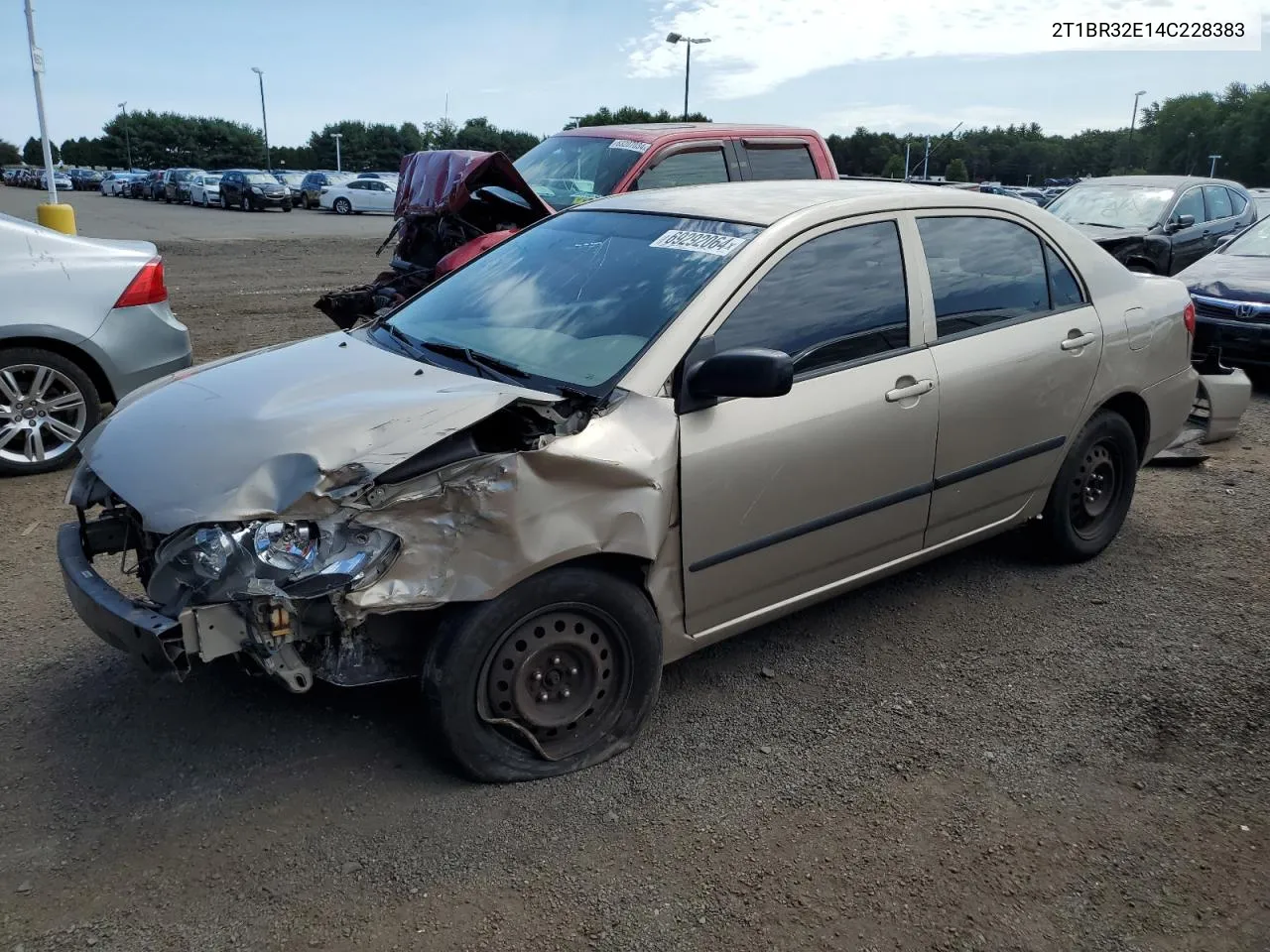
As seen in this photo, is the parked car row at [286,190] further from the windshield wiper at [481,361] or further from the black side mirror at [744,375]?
the black side mirror at [744,375]

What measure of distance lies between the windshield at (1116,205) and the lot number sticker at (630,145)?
642cm

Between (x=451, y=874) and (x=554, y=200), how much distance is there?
21.4 feet

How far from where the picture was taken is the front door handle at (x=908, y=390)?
12.0ft

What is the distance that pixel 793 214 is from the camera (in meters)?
3.67

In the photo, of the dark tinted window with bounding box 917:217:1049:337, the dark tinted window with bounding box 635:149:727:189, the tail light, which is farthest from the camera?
the dark tinted window with bounding box 635:149:727:189

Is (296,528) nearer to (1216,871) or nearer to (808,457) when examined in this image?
(808,457)

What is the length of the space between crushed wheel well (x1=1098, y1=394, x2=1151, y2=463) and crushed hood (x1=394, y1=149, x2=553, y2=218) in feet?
14.0

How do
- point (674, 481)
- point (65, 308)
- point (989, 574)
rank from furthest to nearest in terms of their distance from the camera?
point (65, 308) < point (989, 574) < point (674, 481)

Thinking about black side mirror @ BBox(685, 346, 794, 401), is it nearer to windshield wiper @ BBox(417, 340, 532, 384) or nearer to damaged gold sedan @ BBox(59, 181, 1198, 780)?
damaged gold sedan @ BBox(59, 181, 1198, 780)

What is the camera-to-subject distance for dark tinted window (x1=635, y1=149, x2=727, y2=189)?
314 inches

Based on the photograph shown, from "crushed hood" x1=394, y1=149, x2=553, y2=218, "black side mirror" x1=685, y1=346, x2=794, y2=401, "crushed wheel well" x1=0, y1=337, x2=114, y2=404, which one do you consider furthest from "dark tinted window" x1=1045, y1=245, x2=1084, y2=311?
"crushed wheel well" x1=0, y1=337, x2=114, y2=404

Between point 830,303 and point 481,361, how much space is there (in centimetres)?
123

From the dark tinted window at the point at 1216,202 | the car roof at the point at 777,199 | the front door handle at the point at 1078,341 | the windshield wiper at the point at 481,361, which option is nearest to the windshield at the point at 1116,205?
the dark tinted window at the point at 1216,202

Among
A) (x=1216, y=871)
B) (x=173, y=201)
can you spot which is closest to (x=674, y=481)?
(x=1216, y=871)
